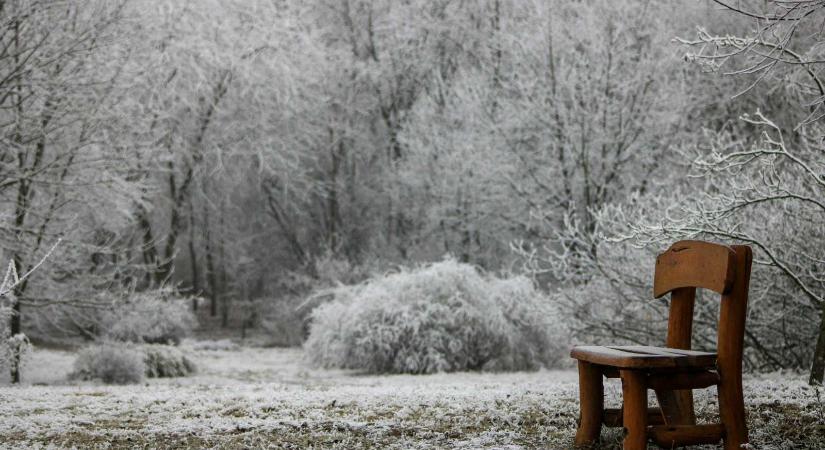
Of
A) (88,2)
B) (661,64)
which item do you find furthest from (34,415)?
(661,64)

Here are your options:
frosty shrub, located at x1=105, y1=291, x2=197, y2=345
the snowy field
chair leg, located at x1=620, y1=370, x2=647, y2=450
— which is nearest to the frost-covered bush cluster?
frosty shrub, located at x1=105, y1=291, x2=197, y2=345

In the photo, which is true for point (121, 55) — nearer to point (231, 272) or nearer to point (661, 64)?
point (661, 64)

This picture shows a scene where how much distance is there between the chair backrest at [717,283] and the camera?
3.72 meters

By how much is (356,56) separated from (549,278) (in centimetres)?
915

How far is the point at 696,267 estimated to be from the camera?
4023 mm

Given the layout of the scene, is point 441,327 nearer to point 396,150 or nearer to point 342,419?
point 342,419

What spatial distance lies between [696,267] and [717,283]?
243 millimetres

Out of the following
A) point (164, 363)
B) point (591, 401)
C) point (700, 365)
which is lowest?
point (164, 363)

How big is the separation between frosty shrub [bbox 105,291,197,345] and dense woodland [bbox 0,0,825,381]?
0.29 metres

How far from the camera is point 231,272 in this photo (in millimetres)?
26953

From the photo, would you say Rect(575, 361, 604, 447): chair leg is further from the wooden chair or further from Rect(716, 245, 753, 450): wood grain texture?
Rect(716, 245, 753, 450): wood grain texture

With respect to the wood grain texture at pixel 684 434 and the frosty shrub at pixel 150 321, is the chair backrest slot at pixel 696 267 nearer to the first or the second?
the wood grain texture at pixel 684 434


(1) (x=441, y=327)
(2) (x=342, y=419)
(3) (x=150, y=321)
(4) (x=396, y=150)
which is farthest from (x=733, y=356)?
(4) (x=396, y=150)

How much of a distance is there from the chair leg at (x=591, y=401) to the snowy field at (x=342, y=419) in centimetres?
17
